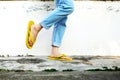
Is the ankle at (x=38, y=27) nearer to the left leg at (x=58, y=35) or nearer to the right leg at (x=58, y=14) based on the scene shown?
the right leg at (x=58, y=14)

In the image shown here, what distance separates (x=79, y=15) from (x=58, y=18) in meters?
0.62

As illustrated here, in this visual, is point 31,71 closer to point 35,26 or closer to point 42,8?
point 35,26

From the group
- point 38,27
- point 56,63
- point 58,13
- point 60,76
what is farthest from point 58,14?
point 60,76

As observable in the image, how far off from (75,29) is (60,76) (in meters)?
1.59

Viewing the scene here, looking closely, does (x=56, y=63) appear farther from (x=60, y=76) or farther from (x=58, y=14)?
(x=60, y=76)

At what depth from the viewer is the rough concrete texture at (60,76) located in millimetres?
4617

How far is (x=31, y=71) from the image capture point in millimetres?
4898

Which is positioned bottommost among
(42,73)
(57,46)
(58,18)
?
(42,73)

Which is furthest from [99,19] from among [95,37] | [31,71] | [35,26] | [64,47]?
[31,71]

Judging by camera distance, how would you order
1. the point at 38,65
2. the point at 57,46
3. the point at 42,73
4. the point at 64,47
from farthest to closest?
the point at 64,47 < the point at 57,46 < the point at 38,65 < the point at 42,73

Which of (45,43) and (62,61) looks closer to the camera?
(62,61)

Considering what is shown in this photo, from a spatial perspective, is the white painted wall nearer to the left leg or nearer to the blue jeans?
the left leg

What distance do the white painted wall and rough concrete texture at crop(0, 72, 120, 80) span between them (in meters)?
1.38

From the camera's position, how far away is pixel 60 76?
4.64 metres
